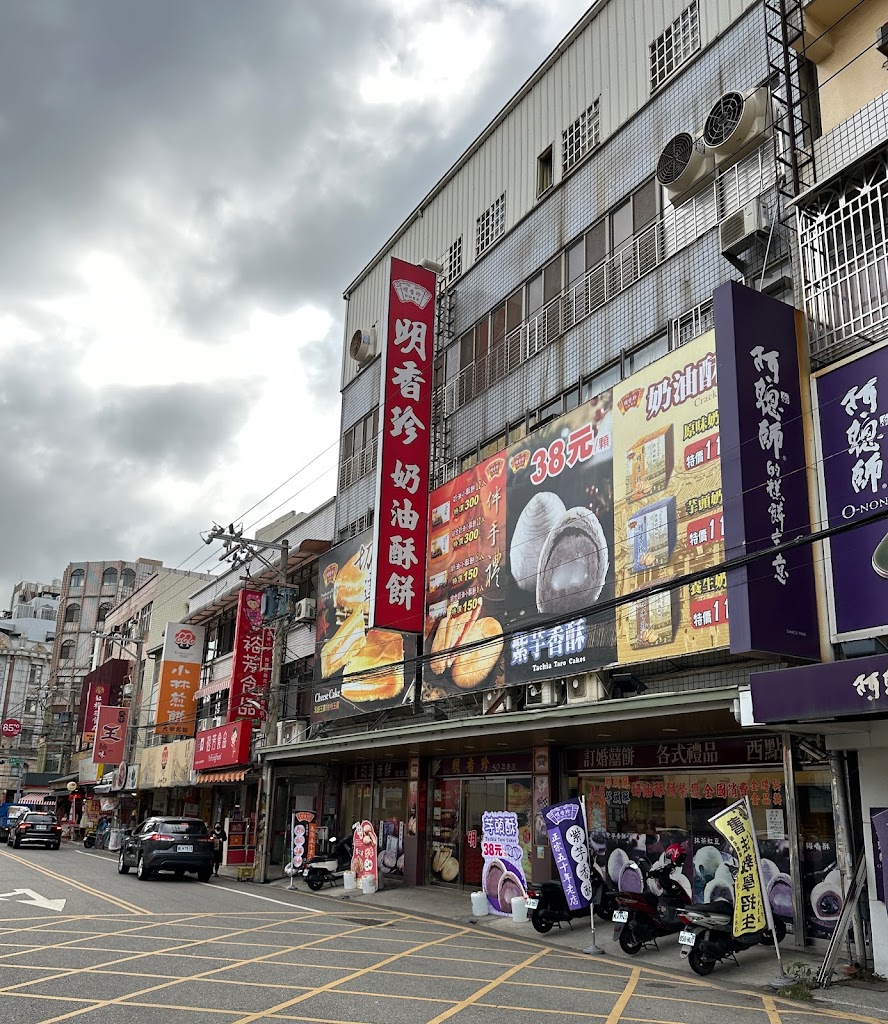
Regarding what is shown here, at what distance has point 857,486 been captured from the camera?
42.9ft

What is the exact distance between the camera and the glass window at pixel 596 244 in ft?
67.4

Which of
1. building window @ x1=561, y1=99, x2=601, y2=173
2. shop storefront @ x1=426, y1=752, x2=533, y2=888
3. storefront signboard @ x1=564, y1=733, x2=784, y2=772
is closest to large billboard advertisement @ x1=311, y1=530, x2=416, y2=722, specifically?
shop storefront @ x1=426, y1=752, x2=533, y2=888

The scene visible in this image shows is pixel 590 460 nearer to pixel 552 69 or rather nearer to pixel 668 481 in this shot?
pixel 668 481

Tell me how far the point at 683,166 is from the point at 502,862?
1350cm

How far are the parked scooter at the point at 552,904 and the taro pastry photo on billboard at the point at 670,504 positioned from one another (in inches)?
147

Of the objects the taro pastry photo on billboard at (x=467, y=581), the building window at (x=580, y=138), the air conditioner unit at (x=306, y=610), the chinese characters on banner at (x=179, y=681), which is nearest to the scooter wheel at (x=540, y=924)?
the taro pastry photo on billboard at (x=467, y=581)

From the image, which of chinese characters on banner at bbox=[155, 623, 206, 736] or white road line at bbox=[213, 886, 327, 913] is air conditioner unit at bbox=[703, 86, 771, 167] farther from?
chinese characters on banner at bbox=[155, 623, 206, 736]

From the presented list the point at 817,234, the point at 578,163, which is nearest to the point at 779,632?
the point at 817,234

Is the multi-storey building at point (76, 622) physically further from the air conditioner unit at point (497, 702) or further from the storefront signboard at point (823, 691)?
the storefront signboard at point (823, 691)

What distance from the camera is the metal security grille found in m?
14.0

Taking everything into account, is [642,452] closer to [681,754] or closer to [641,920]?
[681,754]

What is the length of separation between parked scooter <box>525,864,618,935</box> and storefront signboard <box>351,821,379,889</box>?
270 inches

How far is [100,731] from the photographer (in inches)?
1802

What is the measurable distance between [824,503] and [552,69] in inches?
594
